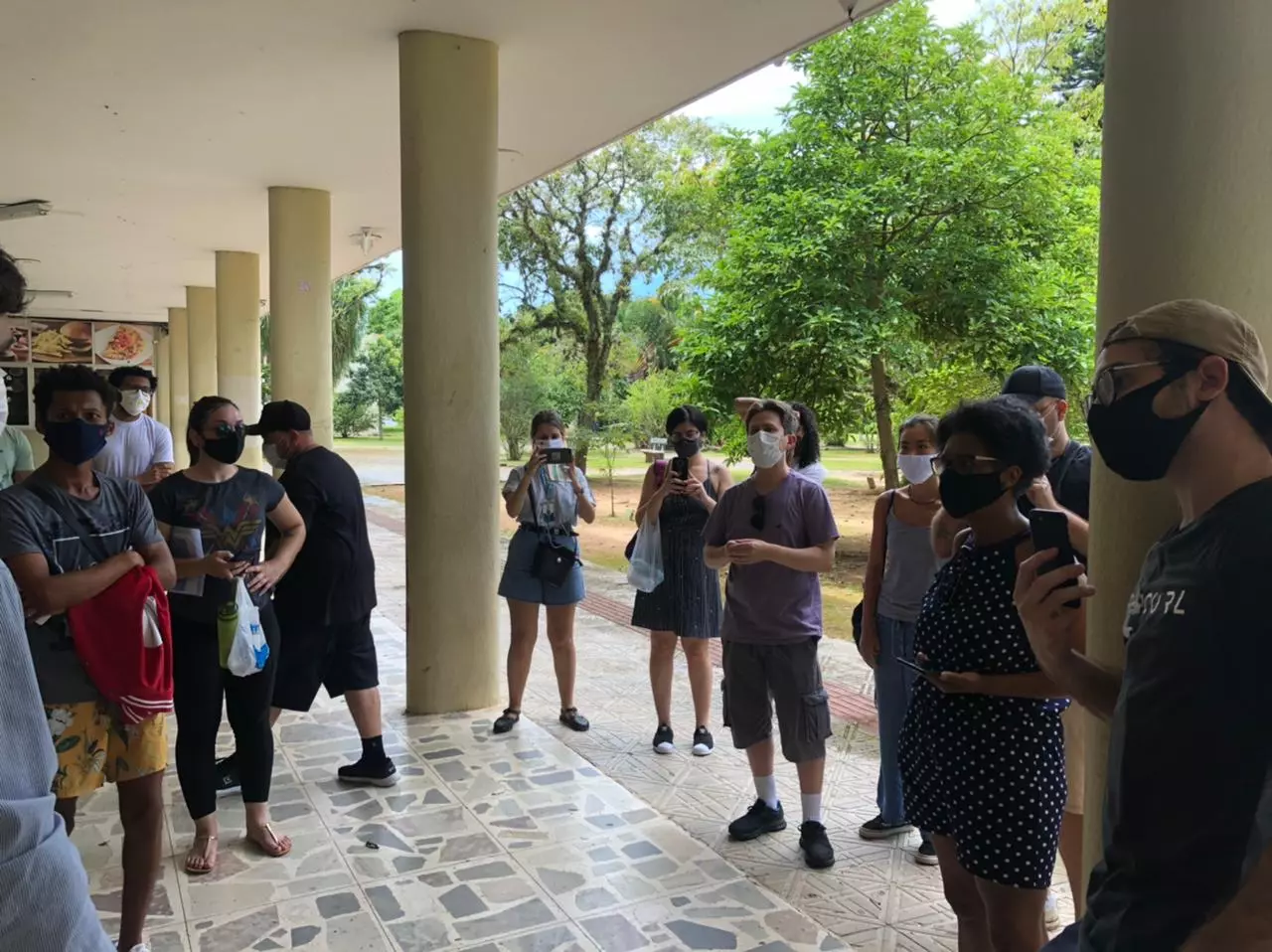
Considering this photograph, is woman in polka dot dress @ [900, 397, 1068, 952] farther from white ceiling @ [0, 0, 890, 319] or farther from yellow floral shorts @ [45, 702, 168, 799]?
white ceiling @ [0, 0, 890, 319]

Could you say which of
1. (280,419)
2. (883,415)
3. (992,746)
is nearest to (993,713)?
(992,746)

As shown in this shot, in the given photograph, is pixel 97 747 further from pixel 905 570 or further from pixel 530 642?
pixel 905 570

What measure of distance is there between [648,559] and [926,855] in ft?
6.16

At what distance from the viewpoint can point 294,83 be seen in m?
6.10

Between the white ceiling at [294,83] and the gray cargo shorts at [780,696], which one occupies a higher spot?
the white ceiling at [294,83]

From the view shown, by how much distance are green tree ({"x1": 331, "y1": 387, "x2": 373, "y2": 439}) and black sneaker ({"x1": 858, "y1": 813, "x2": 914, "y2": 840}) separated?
161 ft

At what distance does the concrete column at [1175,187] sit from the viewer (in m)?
1.90

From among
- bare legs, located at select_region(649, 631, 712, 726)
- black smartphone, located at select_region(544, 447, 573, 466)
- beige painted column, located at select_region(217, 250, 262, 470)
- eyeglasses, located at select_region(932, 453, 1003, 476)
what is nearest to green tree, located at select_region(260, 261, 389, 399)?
beige painted column, located at select_region(217, 250, 262, 470)

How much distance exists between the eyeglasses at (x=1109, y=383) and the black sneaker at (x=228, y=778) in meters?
3.98

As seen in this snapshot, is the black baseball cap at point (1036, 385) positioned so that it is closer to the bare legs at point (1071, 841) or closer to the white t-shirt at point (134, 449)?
the bare legs at point (1071, 841)

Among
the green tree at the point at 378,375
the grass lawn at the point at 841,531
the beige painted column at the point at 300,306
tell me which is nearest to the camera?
the beige painted column at the point at 300,306

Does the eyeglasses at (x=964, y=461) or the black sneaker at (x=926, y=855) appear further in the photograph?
the black sneaker at (x=926, y=855)

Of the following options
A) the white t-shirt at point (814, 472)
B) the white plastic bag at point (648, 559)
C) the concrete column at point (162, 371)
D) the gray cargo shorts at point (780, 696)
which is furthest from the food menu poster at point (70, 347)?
the gray cargo shorts at point (780, 696)

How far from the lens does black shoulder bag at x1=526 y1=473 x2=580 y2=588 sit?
16.3 ft
